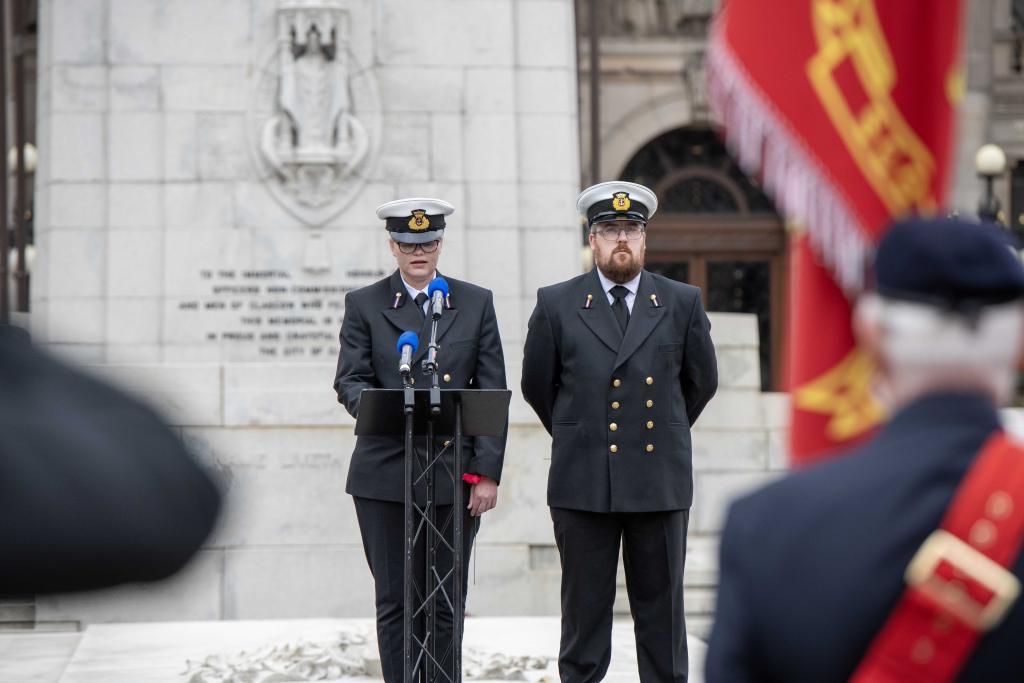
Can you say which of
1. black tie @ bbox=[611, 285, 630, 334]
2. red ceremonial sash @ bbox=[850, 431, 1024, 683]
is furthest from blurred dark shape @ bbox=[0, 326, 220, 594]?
black tie @ bbox=[611, 285, 630, 334]

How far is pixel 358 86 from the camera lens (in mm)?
12391

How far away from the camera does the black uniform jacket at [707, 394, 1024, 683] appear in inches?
84.1

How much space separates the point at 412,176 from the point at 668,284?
6.04m

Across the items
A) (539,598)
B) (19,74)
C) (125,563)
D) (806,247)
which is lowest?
(539,598)

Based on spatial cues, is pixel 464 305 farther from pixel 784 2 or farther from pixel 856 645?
pixel 856 645

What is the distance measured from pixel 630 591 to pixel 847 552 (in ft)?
14.4

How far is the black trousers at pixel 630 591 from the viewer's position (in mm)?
6340

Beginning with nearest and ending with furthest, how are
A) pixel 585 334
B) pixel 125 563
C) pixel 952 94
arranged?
pixel 125 563 → pixel 952 94 → pixel 585 334

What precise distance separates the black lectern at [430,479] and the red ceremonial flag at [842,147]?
3.17 m

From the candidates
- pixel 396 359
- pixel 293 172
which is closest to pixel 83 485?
pixel 396 359

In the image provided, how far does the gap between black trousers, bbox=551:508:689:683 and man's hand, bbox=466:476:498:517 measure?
0.30 m

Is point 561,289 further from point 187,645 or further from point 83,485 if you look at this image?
point 83,485

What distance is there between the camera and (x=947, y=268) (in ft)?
7.18

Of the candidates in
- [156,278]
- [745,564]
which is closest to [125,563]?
[745,564]
